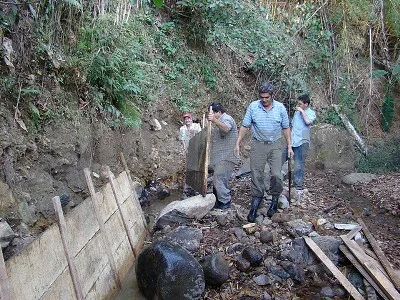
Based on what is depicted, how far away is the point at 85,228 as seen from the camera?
3932mm

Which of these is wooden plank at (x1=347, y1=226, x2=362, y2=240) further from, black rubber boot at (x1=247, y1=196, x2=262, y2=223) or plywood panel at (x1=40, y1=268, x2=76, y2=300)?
plywood panel at (x1=40, y1=268, x2=76, y2=300)

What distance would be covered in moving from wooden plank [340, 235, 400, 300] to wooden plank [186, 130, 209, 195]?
2176 mm

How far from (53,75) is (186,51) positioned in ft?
18.5

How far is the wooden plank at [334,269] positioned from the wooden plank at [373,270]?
9.5 inches

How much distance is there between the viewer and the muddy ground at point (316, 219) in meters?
4.29

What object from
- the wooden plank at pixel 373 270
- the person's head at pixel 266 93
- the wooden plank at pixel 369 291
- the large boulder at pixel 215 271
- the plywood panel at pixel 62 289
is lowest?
the wooden plank at pixel 369 291

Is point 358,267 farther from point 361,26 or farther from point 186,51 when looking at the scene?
point 361,26

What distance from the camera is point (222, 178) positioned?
6207mm

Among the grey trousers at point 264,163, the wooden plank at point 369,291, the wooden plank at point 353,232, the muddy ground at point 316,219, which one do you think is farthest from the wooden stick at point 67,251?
the wooden plank at point 353,232

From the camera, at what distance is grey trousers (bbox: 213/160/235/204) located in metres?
6.14

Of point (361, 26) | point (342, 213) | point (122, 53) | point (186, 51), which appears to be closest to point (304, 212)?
point (342, 213)

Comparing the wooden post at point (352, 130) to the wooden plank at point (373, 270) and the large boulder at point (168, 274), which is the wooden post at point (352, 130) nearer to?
the wooden plank at point (373, 270)

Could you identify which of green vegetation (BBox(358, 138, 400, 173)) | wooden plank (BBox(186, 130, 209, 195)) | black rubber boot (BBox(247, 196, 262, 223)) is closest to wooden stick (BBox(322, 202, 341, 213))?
black rubber boot (BBox(247, 196, 262, 223))

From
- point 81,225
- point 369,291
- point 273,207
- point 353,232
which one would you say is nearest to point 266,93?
point 273,207
